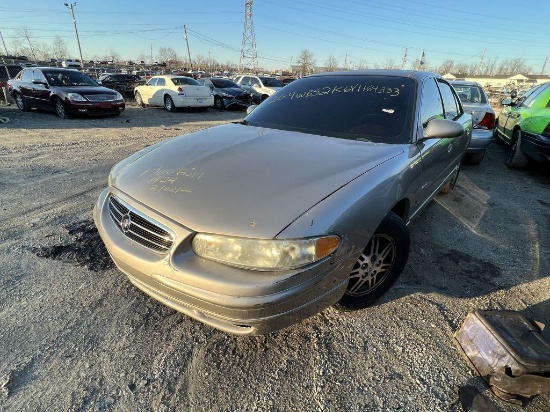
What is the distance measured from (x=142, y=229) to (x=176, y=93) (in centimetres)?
1287

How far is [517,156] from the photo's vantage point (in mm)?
5883

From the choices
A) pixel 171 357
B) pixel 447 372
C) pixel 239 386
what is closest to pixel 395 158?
pixel 447 372

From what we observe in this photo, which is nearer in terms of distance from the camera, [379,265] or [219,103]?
[379,265]

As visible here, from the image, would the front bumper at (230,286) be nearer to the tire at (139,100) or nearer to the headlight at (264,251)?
the headlight at (264,251)

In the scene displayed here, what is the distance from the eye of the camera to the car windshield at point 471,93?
702 cm

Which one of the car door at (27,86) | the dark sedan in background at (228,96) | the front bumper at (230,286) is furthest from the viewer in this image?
the dark sedan in background at (228,96)

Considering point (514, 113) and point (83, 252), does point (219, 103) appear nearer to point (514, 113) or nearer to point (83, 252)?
point (514, 113)

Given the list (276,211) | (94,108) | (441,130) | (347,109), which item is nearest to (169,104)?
(94,108)

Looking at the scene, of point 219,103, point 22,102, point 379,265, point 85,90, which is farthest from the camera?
point 219,103

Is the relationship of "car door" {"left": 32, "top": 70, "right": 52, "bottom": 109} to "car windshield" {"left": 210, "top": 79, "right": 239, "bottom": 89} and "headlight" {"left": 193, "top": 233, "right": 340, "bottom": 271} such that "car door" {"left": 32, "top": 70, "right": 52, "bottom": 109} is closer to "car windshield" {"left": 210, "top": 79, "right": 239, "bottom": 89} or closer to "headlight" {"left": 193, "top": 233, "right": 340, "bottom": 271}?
"car windshield" {"left": 210, "top": 79, "right": 239, "bottom": 89}

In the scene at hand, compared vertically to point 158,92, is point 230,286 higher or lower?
higher

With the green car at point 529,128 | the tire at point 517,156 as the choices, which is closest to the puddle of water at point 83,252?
the green car at point 529,128

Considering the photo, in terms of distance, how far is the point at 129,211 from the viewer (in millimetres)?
1875

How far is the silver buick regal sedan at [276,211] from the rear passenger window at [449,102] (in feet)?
3.36
